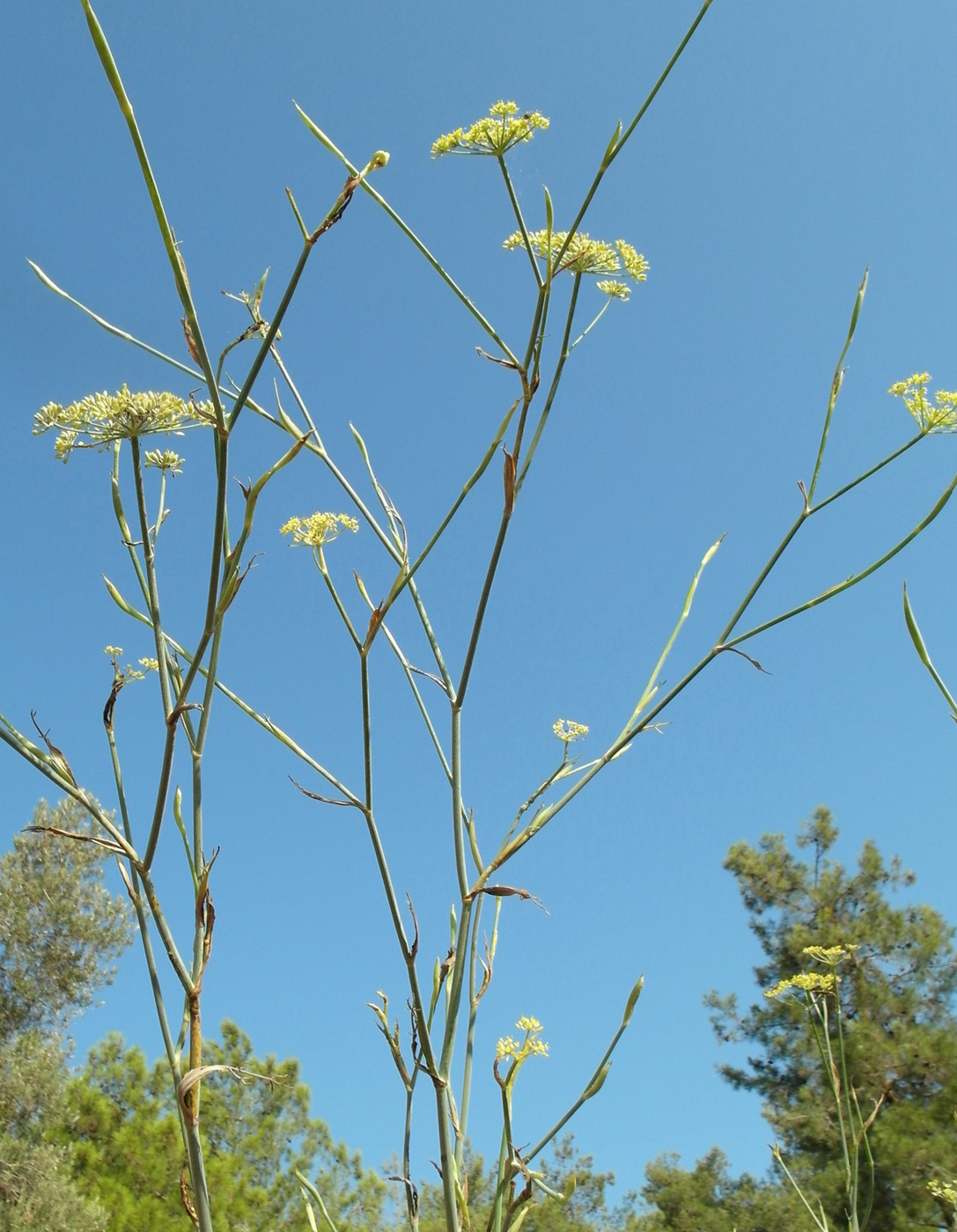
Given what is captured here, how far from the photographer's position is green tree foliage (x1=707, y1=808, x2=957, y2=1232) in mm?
10023

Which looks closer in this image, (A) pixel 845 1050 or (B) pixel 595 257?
(B) pixel 595 257

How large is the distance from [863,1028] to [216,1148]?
7966 millimetres

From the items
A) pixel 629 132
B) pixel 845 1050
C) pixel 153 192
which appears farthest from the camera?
pixel 845 1050

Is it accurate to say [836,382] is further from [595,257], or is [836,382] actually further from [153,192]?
[153,192]

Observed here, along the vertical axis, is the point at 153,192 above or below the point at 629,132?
below

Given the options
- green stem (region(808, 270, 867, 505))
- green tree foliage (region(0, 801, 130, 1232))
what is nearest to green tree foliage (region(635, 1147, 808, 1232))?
green tree foliage (region(0, 801, 130, 1232))

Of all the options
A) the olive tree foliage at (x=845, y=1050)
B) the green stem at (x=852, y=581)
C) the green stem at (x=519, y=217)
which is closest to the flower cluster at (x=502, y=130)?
the green stem at (x=519, y=217)

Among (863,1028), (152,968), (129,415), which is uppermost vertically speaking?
(863,1028)

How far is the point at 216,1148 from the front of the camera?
12.4m

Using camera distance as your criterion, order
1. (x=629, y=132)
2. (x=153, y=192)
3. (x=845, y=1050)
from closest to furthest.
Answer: (x=153, y=192) → (x=629, y=132) → (x=845, y=1050)

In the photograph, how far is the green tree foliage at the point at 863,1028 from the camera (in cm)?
1002

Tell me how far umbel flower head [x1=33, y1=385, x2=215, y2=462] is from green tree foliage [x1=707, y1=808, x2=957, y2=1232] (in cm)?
1038

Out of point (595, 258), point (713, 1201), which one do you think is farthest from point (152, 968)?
point (713, 1201)

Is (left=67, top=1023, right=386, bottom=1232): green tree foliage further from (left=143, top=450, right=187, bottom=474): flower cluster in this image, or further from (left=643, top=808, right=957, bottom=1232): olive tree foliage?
(left=143, top=450, right=187, bottom=474): flower cluster
